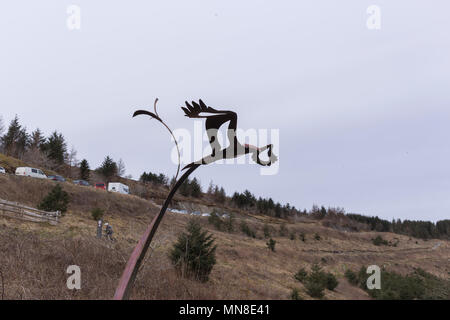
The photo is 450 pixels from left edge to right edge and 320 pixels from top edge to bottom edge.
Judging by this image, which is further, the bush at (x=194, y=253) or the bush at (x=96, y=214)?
the bush at (x=96, y=214)

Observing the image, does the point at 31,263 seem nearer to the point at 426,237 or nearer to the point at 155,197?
the point at 155,197

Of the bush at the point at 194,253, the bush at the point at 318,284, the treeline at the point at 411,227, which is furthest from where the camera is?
the treeline at the point at 411,227

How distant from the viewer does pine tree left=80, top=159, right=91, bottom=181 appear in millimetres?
42566

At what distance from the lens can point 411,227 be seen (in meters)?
73.3

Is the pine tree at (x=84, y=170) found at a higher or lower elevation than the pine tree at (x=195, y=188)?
higher

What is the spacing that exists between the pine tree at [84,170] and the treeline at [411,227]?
223ft

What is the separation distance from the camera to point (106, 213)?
64.4ft

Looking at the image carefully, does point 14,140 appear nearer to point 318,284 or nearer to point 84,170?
point 84,170

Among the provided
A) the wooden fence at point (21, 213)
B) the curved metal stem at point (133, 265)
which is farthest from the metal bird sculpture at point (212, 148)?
the wooden fence at point (21, 213)

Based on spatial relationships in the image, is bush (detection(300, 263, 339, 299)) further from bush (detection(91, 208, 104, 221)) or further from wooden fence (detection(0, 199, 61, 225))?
bush (detection(91, 208, 104, 221))

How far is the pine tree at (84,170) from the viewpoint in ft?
140

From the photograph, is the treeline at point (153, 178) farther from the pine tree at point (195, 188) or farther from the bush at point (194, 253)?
the bush at point (194, 253)
